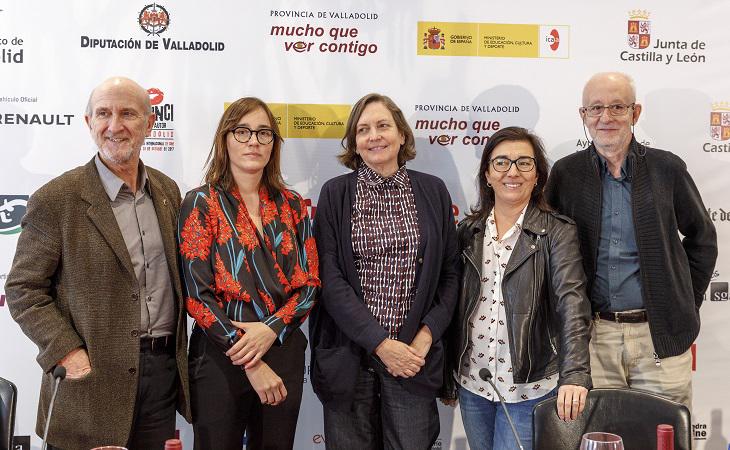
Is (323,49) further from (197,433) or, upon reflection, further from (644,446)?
(644,446)

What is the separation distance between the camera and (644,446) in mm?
1891

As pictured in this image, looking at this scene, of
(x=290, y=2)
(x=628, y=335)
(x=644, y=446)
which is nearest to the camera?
(x=644, y=446)

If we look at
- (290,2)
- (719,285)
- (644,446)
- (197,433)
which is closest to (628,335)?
(644,446)

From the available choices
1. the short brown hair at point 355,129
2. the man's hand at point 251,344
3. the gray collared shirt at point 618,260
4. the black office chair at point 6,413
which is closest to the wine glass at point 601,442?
the man's hand at point 251,344

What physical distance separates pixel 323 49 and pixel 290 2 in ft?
0.82

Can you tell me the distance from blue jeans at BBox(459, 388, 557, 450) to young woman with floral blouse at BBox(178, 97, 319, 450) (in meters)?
0.61

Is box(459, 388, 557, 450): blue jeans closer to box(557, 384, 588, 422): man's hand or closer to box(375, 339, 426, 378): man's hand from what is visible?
box(375, 339, 426, 378): man's hand

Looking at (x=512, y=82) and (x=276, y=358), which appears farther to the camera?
(x=512, y=82)

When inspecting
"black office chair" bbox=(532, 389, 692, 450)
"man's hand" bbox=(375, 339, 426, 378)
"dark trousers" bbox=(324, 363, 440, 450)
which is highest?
"man's hand" bbox=(375, 339, 426, 378)

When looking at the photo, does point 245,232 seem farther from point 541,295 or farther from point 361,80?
point 361,80

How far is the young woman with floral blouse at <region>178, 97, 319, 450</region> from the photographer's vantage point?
87.4 inches

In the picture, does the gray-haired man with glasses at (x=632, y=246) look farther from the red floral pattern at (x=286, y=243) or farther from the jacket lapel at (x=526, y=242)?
the red floral pattern at (x=286, y=243)

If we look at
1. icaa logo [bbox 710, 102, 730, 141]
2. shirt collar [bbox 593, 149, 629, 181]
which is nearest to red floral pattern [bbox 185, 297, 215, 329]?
shirt collar [bbox 593, 149, 629, 181]

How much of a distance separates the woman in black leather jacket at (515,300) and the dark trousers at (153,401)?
98 cm
